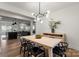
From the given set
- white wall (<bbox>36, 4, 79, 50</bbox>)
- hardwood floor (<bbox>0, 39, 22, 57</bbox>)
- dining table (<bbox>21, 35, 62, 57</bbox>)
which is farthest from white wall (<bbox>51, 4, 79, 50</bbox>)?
hardwood floor (<bbox>0, 39, 22, 57</bbox>)

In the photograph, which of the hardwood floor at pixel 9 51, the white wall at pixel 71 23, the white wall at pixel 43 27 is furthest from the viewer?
the white wall at pixel 43 27

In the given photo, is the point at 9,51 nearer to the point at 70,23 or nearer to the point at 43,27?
the point at 43,27

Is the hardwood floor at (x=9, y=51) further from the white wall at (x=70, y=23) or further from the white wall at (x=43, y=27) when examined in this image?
the white wall at (x=70, y=23)

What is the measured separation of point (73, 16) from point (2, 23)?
31.4ft

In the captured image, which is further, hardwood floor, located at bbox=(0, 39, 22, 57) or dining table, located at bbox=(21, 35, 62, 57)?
hardwood floor, located at bbox=(0, 39, 22, 57)

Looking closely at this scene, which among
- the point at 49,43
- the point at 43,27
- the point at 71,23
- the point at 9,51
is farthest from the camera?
the point at 43,27

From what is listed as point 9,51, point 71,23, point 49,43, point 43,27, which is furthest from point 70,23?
point 9,51

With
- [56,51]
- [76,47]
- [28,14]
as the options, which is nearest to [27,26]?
[28,14]

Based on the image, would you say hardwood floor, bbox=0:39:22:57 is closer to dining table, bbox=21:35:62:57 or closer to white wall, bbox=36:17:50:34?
dining table, bbox=21:35:62:57

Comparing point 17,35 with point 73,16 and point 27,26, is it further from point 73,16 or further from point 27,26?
point 73,16

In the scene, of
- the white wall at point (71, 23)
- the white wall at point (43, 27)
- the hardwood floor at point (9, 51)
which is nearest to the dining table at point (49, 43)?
the hardwood floor at point (9, 51)

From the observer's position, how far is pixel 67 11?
451 cm

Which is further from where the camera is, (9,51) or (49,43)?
(9,51)

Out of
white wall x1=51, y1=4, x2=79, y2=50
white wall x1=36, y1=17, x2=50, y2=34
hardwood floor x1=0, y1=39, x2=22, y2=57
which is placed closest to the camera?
hardwood floor x1=0, y1=39, x2=22, y2=57
